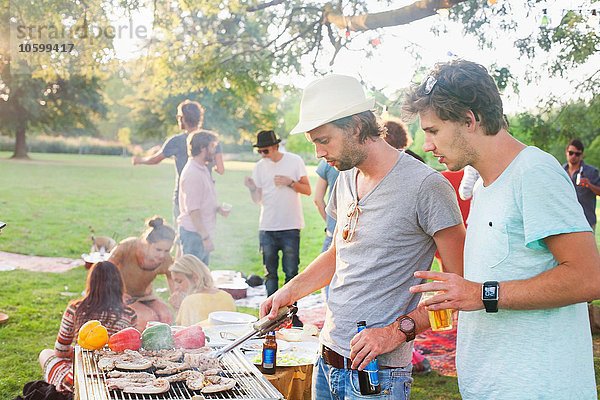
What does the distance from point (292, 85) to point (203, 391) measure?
7663mm

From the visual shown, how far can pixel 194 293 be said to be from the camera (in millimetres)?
5125

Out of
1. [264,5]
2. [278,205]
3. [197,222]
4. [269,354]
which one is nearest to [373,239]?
[269,354]

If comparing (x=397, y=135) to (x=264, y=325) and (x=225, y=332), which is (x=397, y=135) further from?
(x=264, y=325)

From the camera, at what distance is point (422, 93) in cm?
206

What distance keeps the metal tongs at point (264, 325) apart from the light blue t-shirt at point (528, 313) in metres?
0.92

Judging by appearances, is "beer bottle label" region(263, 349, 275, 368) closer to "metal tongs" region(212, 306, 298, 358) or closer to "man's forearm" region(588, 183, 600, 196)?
"metal tongs" region(212, 306, 298, 358)

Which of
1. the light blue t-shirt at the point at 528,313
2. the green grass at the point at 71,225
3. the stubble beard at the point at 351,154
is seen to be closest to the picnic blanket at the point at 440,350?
the green grass at the point at 71,225

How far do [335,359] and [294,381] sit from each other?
36.4 inches

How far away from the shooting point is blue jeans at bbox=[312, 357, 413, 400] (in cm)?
238

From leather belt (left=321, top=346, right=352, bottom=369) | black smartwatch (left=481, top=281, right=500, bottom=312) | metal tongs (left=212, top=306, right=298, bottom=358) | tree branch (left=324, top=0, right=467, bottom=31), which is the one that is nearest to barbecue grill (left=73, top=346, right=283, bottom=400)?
metal tongs (left=212, top=306, right=298, bottom=358)

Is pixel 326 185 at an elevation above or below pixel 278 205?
above

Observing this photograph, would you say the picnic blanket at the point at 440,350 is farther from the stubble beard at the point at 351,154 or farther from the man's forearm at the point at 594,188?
the stubble beard at the point at 351,154

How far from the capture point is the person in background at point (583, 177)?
24.6 ft

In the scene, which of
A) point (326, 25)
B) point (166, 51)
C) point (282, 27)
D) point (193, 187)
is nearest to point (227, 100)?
point (166, 51)
